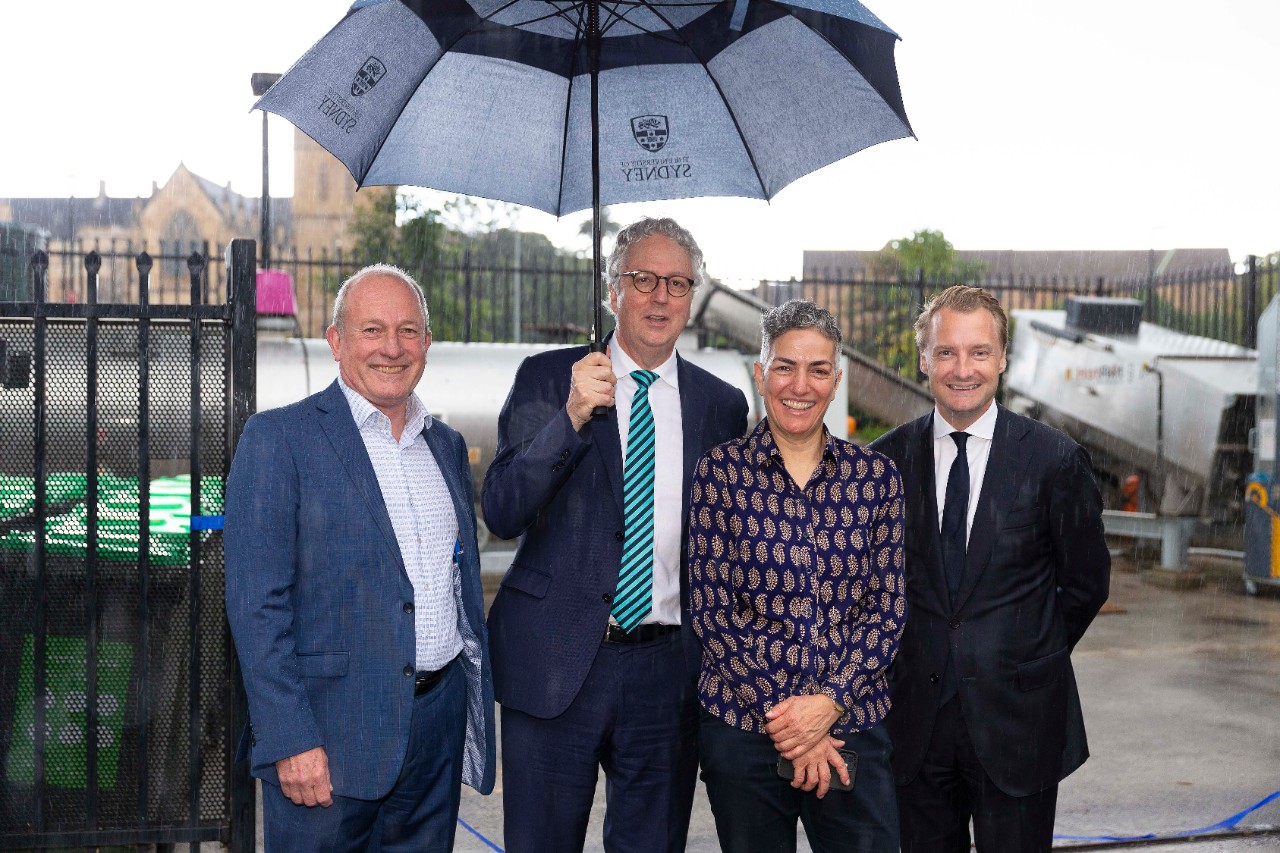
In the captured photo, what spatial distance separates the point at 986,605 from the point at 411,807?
4.83 ft

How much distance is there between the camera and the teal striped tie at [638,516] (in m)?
2.77

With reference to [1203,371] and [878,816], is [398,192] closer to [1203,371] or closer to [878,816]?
[1203,371]

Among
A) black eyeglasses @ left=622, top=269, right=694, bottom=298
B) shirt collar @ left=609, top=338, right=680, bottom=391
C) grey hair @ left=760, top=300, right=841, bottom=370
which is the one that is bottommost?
shirt collar @ left=609, top=338, right=680, bottom=391

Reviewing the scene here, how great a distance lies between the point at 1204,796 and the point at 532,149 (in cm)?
401

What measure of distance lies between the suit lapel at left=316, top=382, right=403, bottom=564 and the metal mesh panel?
0.76m

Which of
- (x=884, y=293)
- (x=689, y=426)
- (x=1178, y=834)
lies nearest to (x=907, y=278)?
(x=884, y=293)

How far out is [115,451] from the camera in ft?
10.3

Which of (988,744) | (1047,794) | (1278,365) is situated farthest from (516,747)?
(1278,365)

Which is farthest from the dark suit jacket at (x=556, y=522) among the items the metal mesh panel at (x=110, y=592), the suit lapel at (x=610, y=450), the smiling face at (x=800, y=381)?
the metal mesh panel at (x=110, y=592)

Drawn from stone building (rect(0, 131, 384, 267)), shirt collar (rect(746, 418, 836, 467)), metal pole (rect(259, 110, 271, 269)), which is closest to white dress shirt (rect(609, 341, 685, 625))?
shirt collar (rect(746, 418, 836, 467))

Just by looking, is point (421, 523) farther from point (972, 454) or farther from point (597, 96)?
point (972, 454)

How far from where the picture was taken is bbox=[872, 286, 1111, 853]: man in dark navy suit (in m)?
2.76

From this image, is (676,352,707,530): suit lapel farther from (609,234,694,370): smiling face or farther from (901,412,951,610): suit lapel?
(901,412,951,610): suit lapel

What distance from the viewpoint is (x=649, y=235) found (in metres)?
2.89
